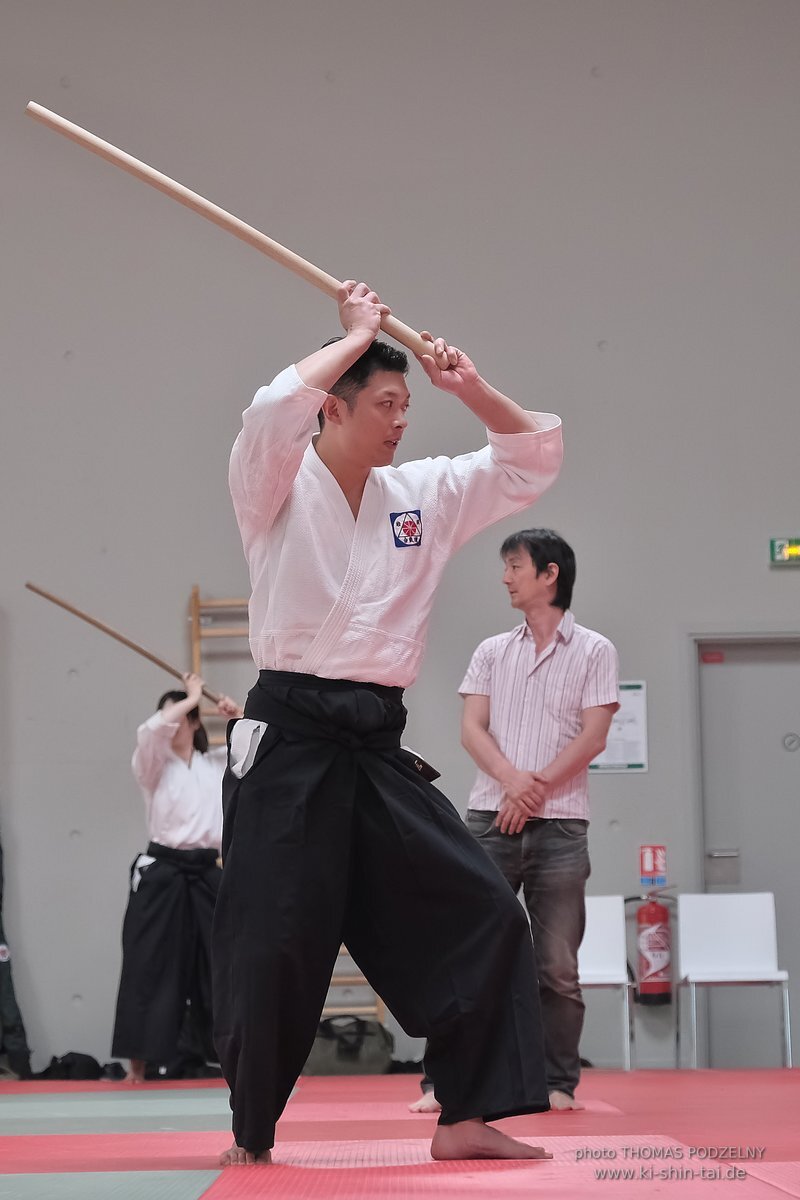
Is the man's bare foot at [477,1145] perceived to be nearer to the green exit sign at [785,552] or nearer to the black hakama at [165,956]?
the black hakama at [165,956]

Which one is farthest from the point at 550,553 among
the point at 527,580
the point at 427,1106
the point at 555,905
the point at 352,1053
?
the point at 352,1053

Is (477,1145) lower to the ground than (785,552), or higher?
lower

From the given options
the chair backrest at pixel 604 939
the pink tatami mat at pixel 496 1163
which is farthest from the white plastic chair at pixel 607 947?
the pink tatami mat at pixel 496 1163

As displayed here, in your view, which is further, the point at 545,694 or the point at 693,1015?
the point at 693,1015

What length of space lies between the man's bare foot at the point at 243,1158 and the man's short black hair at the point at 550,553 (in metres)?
2.16

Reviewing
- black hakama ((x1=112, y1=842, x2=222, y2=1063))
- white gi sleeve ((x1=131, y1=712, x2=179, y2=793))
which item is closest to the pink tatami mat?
black hakama ((x1=112, y1=842, x2=222, y2=1063))

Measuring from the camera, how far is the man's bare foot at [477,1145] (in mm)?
2047

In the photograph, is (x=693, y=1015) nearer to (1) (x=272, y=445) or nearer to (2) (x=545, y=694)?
(2) (x=545, y=694)

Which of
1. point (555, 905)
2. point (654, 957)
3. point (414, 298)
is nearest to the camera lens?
point (555, 905)

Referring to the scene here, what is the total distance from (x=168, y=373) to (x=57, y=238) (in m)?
0.89

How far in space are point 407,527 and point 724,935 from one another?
4.23 meters

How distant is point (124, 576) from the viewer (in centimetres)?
653

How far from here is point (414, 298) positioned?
22.0 ft

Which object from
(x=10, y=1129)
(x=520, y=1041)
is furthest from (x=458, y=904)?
(x=10, y=1129)
